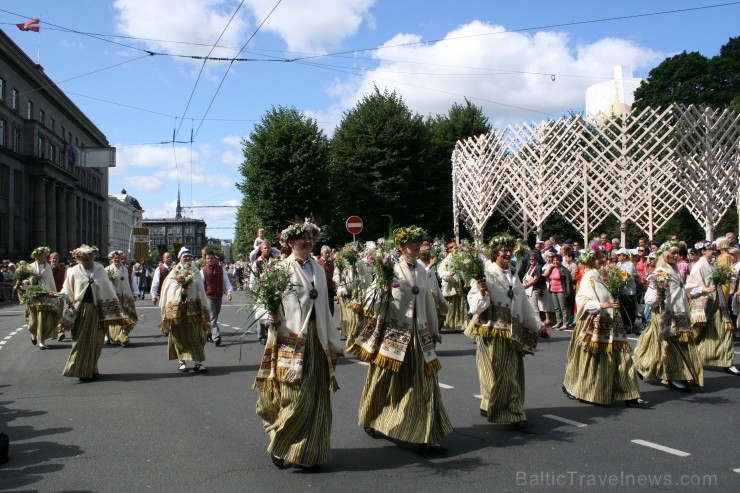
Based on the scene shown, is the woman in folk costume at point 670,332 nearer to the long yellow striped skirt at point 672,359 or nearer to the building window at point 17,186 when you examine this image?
the long yellow striped skirt at point 672,359

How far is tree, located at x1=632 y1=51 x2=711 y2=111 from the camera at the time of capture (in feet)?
152

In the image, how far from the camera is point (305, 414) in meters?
5.48

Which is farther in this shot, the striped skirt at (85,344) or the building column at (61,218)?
the building column at (61,218)

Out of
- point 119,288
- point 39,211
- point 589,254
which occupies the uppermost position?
point 39,211

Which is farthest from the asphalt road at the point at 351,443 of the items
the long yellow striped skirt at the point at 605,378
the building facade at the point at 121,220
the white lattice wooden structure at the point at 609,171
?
the building facade at the point at 121,220

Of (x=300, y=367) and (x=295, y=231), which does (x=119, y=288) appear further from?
(x=300, y=367)

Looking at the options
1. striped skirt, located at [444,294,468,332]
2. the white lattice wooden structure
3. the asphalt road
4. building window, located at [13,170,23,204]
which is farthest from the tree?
building window, located at [13,170,23,204]

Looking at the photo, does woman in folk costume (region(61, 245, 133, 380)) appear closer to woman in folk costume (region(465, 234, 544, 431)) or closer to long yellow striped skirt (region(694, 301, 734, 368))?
woman in folk costume (region(465, 234, 544, 431))

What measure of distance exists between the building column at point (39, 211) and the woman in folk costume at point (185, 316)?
46036 millimetres

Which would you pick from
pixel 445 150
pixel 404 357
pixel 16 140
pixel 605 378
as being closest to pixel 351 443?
pixel 404 357

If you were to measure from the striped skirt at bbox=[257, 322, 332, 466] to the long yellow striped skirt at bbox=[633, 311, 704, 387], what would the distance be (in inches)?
197

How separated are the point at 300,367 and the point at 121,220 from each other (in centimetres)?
11883

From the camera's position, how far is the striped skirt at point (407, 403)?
5957 millimetres

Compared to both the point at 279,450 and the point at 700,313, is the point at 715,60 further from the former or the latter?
the point at 279,450
